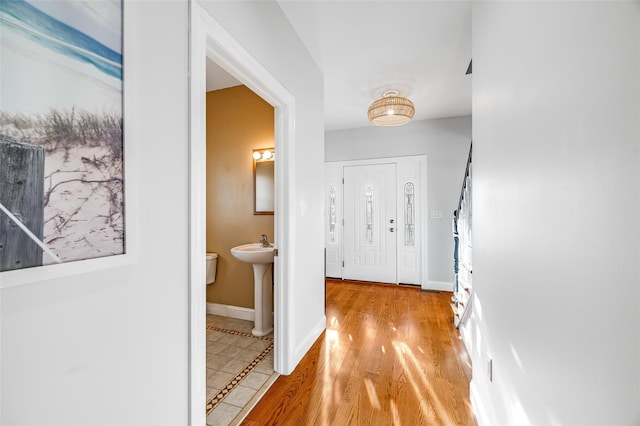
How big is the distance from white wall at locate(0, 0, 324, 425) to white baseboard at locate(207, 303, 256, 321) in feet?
6.53

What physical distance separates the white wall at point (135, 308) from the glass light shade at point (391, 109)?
94.2 inches

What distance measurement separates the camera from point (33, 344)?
704 mm

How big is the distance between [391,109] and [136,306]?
118 inches

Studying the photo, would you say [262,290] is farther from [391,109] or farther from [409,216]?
[409,216]

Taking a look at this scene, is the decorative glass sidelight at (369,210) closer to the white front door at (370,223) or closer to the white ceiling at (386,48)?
the white front door at (370,223)

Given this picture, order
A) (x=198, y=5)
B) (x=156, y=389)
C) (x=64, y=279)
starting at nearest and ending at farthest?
(x=64, y=279)
(x=156, y=389)
(x=198, y=5)

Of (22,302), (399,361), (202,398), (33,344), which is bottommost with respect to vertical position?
(399,361)

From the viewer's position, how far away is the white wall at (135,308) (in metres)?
0.71

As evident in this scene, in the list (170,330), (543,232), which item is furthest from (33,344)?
(543,232)

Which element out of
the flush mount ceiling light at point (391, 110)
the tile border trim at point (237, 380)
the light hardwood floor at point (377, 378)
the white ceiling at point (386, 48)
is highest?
the white ceiling at point (386, 48)

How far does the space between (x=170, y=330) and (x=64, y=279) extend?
1.46 feet

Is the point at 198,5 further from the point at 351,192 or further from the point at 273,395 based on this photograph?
the point at 351,192

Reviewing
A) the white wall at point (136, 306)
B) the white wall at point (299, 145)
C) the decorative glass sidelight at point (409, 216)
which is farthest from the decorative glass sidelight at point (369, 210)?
the white wall at point (136, 306)

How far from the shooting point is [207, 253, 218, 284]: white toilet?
319cm
